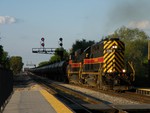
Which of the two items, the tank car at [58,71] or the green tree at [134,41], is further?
the green tree at [134,41]

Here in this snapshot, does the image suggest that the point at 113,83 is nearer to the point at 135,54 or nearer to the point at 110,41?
the point at 110,41

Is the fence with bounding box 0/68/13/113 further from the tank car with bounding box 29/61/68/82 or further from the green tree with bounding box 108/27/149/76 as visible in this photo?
the green tree with bounding box 108/27/149/76

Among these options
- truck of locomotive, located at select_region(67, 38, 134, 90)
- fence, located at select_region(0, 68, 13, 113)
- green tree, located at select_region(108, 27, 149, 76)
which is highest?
green tree, located at select_region(108, 27, 149, 76)

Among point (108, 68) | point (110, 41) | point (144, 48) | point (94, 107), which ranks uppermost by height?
point (144, 48)

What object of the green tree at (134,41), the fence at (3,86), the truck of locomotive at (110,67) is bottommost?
the fence at (3,86)

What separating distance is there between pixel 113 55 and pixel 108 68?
106 cm

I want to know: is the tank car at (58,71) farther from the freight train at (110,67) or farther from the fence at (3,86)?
the fence at (3,86)

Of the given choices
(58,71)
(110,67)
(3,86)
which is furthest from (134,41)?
(3,86)

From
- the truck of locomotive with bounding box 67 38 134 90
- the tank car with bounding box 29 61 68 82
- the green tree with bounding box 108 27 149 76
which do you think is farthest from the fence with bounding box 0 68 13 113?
the green tree with bounding box 108 27 149 76

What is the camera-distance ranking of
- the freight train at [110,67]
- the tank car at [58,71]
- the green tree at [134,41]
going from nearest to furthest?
1. the freight train at [110,67]
2. the tank car at [58,71]
3. the green tree at [134,41]

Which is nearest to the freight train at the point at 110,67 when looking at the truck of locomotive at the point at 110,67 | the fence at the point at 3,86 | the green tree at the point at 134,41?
the truck of locomotive at the point at 110,67

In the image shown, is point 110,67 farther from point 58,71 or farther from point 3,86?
point 58,71

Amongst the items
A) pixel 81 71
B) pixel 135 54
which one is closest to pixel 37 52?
pixel 135 54

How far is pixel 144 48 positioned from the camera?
9450cm
